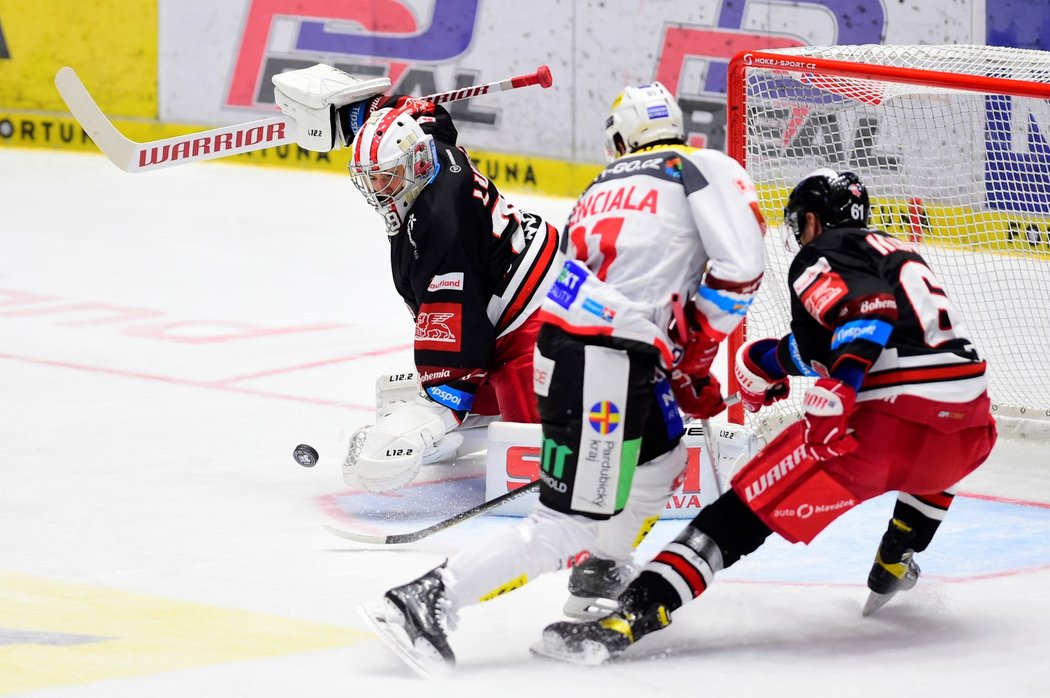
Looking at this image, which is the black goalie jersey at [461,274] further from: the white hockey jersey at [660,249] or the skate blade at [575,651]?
the skate blade at [575,651]

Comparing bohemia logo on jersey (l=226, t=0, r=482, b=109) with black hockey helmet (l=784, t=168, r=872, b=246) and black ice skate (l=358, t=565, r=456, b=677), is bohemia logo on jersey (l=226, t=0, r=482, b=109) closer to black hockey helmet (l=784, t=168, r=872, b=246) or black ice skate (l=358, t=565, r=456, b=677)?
black hockey helmet (l=784, t=168, r=872, b=246)

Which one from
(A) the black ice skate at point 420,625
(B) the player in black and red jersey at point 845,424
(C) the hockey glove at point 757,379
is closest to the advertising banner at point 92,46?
(C) the hockey glove at point 757,379

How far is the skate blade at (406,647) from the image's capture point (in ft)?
9.03

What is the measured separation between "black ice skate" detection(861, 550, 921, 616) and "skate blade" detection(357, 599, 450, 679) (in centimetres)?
98

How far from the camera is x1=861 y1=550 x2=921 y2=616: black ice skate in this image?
316cm

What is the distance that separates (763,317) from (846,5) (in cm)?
291

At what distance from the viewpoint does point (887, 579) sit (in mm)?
3162

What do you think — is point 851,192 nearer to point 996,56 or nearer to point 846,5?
point 996,56

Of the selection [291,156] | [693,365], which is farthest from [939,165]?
[291,156]

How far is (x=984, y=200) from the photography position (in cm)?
541

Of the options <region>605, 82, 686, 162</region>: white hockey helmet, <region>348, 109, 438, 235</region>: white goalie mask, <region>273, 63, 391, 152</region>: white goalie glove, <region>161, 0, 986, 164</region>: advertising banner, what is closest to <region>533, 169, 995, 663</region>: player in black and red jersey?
<region>605, 82, 686, 162</region>: white hockey helmet

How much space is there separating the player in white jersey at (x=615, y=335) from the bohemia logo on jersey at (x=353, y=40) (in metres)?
5.59

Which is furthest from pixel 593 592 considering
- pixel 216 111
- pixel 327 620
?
pixel 216 111

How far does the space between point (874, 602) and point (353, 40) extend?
6.15m
